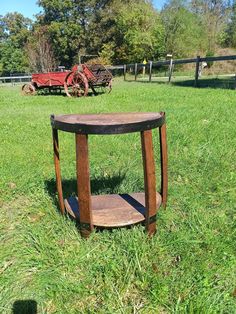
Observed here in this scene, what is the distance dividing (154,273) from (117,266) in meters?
0.23

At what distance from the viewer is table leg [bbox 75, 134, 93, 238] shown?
88.7 inches

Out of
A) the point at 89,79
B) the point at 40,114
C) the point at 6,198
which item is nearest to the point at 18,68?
the point at 89,79

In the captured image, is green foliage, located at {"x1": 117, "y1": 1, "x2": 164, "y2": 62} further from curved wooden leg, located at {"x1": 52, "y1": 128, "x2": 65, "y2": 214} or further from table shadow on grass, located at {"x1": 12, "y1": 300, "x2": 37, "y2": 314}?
table shadow on grass, located at {"x1": 12, "y1": 300, "x2": 37, "y2": 314}

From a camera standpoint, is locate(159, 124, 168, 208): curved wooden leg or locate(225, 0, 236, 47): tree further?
locate(225, 0, 236, 47): tree

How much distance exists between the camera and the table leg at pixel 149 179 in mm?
2285

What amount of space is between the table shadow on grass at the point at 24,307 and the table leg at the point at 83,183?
0.61m

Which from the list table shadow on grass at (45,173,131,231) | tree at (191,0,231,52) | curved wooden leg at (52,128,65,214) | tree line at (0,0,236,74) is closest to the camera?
curved wooden leg at (52,128,65,214)

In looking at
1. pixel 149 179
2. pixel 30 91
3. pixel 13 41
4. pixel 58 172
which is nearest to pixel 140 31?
pixel 30 91

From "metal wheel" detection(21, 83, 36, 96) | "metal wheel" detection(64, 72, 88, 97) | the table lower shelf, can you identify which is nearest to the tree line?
"metal wheel" detection(21, 83, 36, 96)

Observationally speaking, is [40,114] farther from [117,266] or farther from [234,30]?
[234,30]

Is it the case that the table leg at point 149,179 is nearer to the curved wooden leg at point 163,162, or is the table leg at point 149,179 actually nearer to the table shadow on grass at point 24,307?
the curved wooden leg at point 163,162

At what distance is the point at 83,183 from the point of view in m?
2.32

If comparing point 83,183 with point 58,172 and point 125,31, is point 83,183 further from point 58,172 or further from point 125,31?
point 125,31

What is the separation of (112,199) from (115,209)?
0.22 meters
